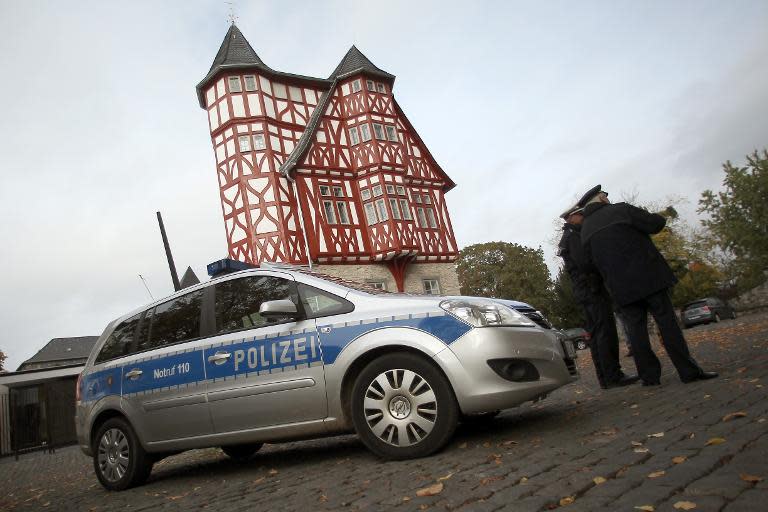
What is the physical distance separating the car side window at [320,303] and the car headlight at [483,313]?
80 cm

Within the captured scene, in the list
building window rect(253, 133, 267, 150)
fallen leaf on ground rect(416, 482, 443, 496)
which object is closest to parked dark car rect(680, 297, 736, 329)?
building window rect(253, 133, 267, 150)

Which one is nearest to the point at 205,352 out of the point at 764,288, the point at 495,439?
the point at 495,439

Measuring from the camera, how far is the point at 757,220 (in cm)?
2531

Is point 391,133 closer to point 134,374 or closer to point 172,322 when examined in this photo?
point 172,322

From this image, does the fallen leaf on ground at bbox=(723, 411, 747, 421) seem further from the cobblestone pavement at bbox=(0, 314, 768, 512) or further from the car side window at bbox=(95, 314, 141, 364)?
the car side window at bbox=(95, 314, 141, 364)

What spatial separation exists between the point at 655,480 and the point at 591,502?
1.25 ft

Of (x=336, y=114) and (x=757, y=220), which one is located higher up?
(x=336, y=114)

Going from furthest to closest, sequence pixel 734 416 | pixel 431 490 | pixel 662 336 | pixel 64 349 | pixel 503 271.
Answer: pixel 64 349 < pixel 503 271 < pixel 662 336 < pixel 734 416 < pixel 431 490

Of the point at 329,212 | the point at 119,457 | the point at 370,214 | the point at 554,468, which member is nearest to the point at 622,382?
the point at 554,468

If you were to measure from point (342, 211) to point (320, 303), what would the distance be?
22.7m

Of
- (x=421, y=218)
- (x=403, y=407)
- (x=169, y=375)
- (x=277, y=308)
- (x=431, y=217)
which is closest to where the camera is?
(x=403, y=407)

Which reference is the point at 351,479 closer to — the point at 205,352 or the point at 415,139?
the point at 205,352

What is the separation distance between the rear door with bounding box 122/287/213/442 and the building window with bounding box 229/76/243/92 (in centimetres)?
2294

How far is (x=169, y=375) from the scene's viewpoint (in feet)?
17.7
